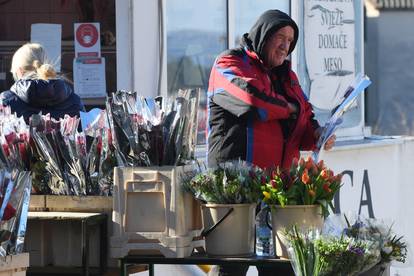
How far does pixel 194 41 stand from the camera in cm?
655

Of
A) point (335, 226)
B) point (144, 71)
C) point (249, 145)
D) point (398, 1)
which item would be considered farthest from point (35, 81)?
point (398, 1)

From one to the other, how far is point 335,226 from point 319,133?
1.12 metres

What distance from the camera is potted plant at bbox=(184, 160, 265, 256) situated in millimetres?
4078

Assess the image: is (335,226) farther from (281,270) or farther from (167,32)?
(167,32)

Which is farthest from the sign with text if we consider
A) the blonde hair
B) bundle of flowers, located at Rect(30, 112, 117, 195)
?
bundle of flowers, located at Rect(30, 112, 117, 195)

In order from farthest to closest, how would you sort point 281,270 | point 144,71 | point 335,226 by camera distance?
point 144,71 → point 281,270 → point 335,226

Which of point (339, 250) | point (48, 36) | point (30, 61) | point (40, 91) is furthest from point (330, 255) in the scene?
point (48, 36)

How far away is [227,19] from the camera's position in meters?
6.82

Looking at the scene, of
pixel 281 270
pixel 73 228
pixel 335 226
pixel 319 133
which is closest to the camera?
pixel 335 226

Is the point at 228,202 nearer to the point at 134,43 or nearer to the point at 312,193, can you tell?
the point at 312,193

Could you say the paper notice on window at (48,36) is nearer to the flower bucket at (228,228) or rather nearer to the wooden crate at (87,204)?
the wooden crate at (87,204)

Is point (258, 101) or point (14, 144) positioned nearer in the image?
point (14, 144)

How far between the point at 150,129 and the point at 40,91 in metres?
1.55

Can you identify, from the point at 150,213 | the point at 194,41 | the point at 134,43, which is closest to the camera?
the point at 150,213
